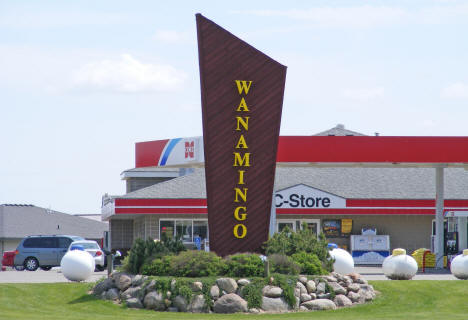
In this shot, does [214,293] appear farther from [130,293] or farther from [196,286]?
[130,293]

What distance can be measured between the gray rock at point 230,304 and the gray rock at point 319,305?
5.47ft

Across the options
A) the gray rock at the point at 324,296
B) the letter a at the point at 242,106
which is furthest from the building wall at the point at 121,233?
the gray rock at the point at 324,296

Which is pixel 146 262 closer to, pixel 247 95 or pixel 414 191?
pixel 247 95

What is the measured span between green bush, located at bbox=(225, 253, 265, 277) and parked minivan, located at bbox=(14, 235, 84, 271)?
1939 centimetres

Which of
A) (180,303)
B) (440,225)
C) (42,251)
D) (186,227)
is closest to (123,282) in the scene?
(180,303)

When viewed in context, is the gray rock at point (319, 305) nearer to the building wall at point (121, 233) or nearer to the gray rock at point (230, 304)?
the gray rock at point (230, 304)

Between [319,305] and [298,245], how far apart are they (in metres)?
2.89

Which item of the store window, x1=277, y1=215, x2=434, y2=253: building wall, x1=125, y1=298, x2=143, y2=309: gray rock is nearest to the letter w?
x1=125, y1=298, x2=143, y2=309: gray rock

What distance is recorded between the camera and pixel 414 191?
4575 centimetres

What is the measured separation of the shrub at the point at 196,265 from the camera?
23.3 metres

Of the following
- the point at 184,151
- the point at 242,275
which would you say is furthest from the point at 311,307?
the point at 184,151

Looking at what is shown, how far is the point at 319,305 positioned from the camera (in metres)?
22.8

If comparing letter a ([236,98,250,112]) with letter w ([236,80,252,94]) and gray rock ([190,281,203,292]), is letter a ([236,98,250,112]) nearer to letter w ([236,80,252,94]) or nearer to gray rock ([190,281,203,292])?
letter w ([236,80,252,94])

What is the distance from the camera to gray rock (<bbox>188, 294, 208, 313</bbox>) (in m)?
22.1
